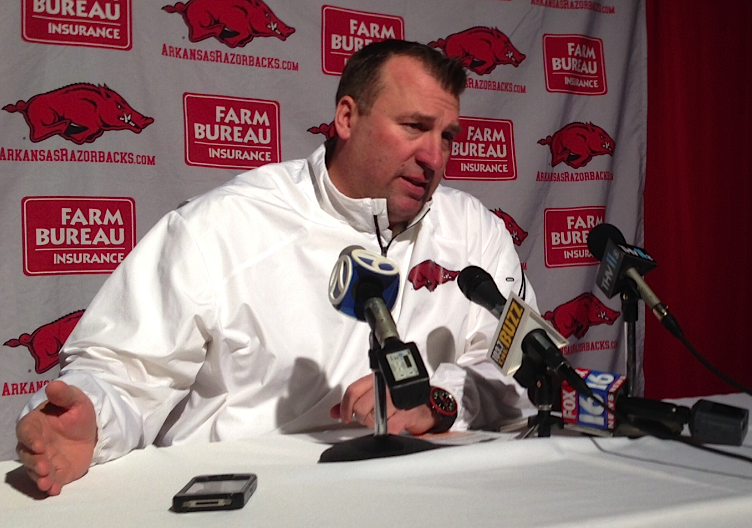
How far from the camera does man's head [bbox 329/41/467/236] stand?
158cm

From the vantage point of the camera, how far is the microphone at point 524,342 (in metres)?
0.94

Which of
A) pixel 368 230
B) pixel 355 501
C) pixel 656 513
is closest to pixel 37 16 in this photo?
pixel 368 230

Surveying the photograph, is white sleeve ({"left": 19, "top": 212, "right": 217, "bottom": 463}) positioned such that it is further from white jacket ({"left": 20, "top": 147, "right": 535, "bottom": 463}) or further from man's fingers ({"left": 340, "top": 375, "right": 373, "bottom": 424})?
man's fingers ({"left": 340, "top": 375, "right": 373, "bottom": 424})

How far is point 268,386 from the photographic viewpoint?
145 cm

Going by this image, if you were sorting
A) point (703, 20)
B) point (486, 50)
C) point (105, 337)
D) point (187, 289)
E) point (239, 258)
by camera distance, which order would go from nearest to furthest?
1. point (105, 337)
2. point (187, 289)
3. point (239, 258)
4. point (486, 50)
5. point (703, 20)

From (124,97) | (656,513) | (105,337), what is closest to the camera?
(656,513)

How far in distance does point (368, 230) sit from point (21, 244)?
3.40 feet

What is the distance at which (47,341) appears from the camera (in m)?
1.93

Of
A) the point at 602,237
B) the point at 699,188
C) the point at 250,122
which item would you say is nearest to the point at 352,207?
the point at 602,237

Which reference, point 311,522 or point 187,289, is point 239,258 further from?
point 311,522

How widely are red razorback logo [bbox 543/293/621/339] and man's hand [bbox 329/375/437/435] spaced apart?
60.9 inches

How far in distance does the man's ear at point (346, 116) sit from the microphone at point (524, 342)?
0.76 metres

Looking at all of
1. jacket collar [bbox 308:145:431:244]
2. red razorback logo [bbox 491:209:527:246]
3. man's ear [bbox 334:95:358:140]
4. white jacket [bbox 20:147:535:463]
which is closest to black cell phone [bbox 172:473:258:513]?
white jacket [bbox 20:147:535:463]

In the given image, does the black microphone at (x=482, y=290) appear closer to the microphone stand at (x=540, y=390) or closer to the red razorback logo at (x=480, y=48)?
the microphone stand at (x=540, y=390)
